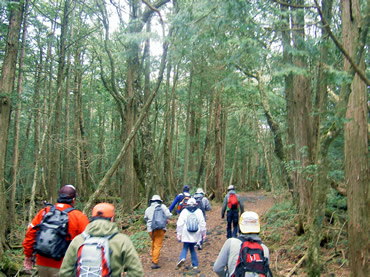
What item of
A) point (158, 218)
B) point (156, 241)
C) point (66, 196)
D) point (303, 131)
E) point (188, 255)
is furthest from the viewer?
point (188, 255)

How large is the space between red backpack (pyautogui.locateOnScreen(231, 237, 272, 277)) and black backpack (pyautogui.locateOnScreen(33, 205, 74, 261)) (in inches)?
84.4

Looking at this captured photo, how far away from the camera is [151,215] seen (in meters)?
7.35

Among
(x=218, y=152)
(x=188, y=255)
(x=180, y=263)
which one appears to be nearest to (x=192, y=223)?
(x=180, y=263)

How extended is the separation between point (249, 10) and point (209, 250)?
717 centimetres

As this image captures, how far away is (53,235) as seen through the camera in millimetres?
3527

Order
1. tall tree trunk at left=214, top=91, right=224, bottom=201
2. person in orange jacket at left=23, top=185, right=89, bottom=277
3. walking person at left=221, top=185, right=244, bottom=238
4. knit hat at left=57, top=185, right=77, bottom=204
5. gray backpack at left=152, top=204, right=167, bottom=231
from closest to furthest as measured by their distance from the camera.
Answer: person in orange jacket at left=23, top=185, right=89, bottom=277 < knit hat at left=57, top=185, right=77, bottom=204 < gray backpack at left=152, top=204, right=167, bottom=231 < walking person at left=221, top=185, right=244, bottom=238 < tall tree trunk at left=214, top=91, right=224, bottom=201

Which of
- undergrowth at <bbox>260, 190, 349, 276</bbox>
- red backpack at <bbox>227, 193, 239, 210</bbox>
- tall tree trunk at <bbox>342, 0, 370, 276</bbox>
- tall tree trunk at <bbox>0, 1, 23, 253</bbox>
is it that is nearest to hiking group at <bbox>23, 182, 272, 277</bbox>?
tall tree trunk at <bbox>342, 0, 370, 276</bbox>

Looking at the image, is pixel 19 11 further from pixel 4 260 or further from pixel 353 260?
pixel 353 260

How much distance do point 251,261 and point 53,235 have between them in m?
2.41

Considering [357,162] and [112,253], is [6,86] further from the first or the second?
[357,162]

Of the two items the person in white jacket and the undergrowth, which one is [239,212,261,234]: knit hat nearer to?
the person in white jacket

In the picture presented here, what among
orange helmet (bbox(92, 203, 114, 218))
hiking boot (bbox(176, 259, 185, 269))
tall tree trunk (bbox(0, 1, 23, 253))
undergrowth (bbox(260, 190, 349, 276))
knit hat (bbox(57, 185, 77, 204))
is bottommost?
hiking boot (bbox(176, 259, 185, 269))

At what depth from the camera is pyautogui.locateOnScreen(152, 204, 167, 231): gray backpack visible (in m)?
7.07

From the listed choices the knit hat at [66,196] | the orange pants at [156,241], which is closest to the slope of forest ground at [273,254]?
the orange pants at [156,241]
